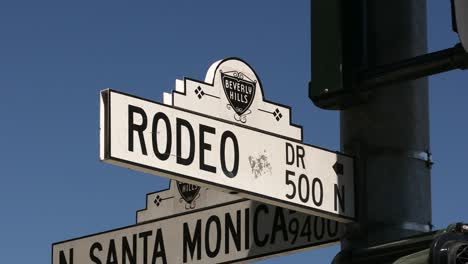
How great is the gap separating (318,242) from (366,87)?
118 cm

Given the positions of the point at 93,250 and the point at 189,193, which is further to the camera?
the point at 93,250

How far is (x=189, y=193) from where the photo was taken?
20.8ft

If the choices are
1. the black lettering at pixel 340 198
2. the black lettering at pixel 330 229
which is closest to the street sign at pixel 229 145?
the black lettering at pixel 340 198

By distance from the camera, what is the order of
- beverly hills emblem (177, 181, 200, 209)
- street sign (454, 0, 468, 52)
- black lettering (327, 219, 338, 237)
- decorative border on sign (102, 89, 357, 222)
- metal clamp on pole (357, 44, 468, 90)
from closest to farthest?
1. street sign (454, 0, 468, 52)
2. metal clamp on pole (357, 44, 468, 90)
3. decorative border on sign (102, 89, 357, 222)
4. black lettering (327, 219, 338, 237)
5. beverly hills emblem (177, 181, 200, 209)

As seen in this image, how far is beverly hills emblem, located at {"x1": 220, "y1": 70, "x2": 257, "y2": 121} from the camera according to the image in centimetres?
512

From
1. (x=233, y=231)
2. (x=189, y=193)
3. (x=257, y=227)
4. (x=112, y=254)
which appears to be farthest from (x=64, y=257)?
(x=257, y=227)

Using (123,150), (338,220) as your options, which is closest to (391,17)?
(338,220)

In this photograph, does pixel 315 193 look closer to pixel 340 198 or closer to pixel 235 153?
pixel 340 198

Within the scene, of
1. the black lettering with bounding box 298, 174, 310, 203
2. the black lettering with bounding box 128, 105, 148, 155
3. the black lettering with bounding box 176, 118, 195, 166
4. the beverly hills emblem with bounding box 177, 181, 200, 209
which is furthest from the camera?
the beverly hills emblem with bounding box 177, 181, 200, 209

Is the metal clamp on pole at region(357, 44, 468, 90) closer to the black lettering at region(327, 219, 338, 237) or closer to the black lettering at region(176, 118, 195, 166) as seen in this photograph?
the black lettering at region(176, 118, 195, 166)

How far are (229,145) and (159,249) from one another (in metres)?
1.47

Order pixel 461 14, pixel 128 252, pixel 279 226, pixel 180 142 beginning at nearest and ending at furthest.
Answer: pixel 461 14 < pixel 180 142 < pixel 279 226 < pixel 128 252

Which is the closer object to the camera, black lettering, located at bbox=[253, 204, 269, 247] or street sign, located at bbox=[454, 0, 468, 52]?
street sign, located at bbox=[454, 0, 468, 52]

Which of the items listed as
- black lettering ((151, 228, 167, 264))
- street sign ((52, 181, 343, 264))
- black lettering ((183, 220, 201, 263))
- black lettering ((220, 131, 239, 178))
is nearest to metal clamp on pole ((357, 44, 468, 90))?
black lettering ((220, 131, 239, 178))
